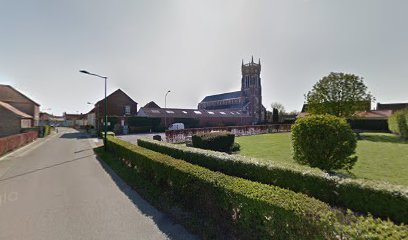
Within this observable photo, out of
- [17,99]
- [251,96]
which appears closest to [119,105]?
[17,99]

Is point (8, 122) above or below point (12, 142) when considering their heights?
above

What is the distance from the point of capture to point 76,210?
19.5ft

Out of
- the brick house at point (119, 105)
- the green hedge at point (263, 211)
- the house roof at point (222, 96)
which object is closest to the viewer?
the green hedge at point (263, 211)

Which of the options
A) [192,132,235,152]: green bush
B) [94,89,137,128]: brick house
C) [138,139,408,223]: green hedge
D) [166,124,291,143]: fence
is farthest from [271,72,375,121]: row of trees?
[94,89,137,128]: brick house

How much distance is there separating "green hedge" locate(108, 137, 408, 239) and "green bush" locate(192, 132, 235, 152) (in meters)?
8.54

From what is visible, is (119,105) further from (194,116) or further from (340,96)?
(340,96)

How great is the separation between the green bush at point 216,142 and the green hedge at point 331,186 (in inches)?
298

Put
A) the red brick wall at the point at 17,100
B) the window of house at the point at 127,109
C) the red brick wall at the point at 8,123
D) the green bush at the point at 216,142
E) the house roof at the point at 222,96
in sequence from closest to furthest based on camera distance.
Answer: the green bush at the point at 216,142 → the red brick wall at the point at 8,123 → the red brick wall at the point at 17,100 → the window of house at the point at 127,109 → the house roof at the point at 222,96

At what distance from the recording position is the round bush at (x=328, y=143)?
7781 mm

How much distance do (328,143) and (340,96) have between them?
2273cm

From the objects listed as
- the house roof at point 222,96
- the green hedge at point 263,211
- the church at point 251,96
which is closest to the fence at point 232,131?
the green hedge at point 263,211

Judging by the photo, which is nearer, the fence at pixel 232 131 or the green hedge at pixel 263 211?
the green hedge at pixel 263 211

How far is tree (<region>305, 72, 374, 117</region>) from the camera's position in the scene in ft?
84.6

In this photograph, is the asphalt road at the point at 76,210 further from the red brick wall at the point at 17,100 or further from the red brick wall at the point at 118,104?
the red brick wall at the point at 17,100
